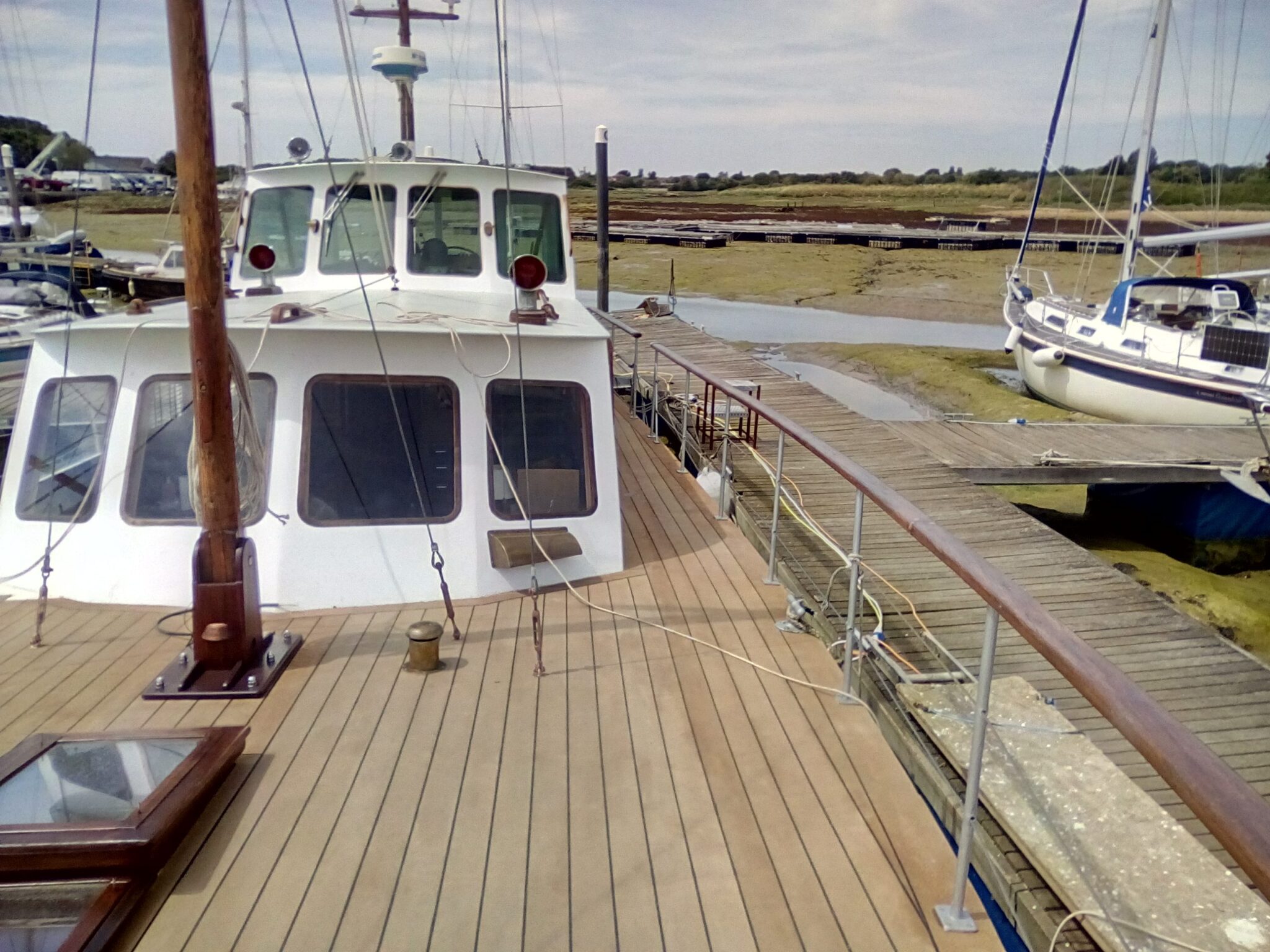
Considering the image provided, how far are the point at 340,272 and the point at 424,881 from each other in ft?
16.1

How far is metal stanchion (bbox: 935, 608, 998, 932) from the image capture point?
2.42 m

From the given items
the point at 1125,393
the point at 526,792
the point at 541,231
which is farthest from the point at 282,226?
the point at 1125,393

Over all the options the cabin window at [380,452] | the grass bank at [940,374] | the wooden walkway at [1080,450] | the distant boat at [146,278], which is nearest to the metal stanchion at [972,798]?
the cabin window at [380,452]

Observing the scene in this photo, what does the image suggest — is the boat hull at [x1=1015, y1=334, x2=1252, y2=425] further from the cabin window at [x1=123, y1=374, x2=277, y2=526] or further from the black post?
the cabin window at [x1=123, y1=374, x2=277, y2=526]

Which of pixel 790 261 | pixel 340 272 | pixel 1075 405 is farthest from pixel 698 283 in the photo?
pixel 340 272

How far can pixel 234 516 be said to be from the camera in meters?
3.75

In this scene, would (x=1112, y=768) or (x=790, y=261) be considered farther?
(x=790, y=261)

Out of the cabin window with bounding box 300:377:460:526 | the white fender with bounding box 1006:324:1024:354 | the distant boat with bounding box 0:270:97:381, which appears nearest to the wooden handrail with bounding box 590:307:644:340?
the cabin window with bounding box 300:377:460:526

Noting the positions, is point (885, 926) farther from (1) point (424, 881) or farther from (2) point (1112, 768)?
(2) point (1112, 768)

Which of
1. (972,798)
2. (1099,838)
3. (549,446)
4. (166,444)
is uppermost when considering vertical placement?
(166,444)

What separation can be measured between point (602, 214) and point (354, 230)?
29.5ft

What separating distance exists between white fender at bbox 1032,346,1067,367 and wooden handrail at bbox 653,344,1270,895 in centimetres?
2015

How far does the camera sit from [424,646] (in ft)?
13.3

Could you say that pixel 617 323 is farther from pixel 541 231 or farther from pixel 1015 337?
pixel 1015 337
